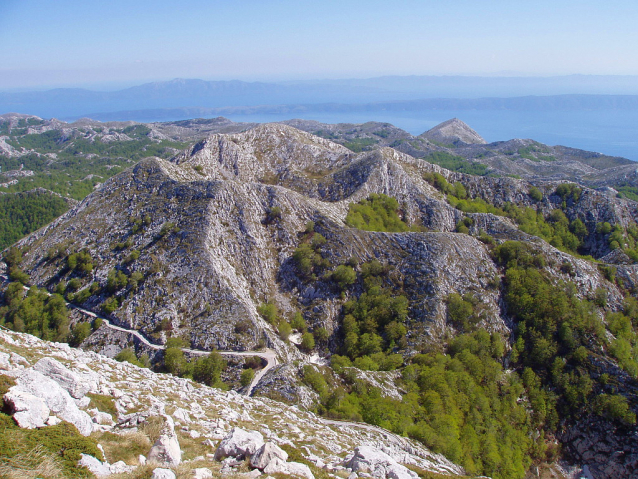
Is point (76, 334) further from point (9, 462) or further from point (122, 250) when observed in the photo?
point (9, 462)

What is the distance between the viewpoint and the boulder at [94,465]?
44.4ft

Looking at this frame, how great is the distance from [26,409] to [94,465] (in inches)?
158

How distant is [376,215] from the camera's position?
84.6 m

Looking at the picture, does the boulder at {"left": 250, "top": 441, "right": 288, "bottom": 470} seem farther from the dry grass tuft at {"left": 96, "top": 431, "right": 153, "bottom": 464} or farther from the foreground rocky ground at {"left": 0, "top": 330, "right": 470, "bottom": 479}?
the dry grass tuft at {"left": 96, "top": 431, "right": 153, "bottom": 464}

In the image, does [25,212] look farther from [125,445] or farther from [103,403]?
[125,445]

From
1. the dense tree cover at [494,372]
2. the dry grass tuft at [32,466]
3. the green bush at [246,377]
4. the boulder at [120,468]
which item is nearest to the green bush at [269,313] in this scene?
the dense tree cover at [494,372]

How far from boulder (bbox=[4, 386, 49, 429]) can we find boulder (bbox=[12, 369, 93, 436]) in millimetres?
1112

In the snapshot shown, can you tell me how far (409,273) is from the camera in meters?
63.6

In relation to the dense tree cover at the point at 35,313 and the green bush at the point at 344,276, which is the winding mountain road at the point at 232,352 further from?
the green bush at the point at 344,276

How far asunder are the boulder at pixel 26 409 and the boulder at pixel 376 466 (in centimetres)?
1584

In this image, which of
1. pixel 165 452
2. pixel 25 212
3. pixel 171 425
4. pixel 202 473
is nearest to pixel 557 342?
pixel 171 425

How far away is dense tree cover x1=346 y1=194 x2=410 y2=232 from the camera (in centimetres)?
8031

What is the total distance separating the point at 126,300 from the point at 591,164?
219 m

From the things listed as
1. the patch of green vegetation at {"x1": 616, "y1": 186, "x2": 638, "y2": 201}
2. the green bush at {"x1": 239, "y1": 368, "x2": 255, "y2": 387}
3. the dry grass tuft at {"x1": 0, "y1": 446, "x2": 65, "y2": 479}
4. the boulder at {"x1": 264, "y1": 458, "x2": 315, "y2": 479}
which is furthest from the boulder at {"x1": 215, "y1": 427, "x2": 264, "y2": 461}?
the patch of green vegetation at {"x1": 616, "y1": 186, "x2": 638, "y2": 201}
